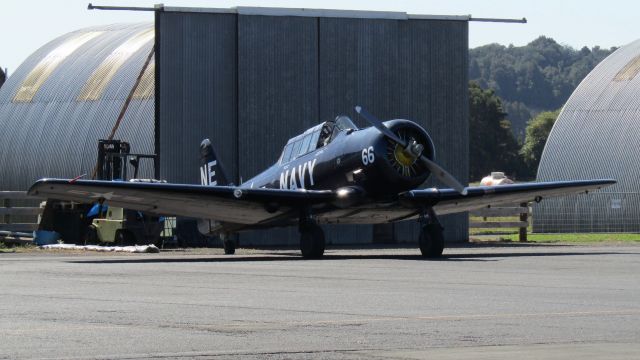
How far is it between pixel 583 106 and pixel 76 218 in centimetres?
2848

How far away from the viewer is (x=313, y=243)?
80.6 feet

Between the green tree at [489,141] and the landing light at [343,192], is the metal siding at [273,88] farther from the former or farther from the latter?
the green tree at [489,141]

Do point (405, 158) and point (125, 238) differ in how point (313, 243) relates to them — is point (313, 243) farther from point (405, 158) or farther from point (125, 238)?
point (125, 238)

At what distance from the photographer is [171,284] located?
1560 cm

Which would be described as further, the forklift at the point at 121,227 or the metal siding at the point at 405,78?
the metal siding at the point at 405,78

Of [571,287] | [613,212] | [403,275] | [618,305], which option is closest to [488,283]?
[571,287]

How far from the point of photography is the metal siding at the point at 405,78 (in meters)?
38.8

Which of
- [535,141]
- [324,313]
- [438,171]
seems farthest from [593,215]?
[535,141]

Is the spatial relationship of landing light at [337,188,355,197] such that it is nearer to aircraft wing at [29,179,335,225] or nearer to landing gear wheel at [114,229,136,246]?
aircraft wing at [29,179,335,225]

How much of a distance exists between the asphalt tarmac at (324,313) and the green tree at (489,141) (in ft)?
379

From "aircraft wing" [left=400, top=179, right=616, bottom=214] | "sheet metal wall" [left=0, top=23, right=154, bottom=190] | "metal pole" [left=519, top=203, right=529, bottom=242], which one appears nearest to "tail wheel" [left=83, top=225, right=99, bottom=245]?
"sheet metal wall" [left=0, top=23, right=154, bottom=190]

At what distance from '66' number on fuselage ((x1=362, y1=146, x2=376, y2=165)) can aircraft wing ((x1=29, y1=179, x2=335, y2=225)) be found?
116 cm

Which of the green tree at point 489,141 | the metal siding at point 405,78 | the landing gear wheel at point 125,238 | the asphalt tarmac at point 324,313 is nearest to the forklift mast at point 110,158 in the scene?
the landing gear wheel at point 125,238

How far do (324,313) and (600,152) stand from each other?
44.6m
